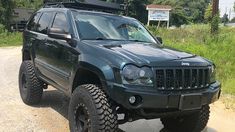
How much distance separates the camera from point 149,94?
16.3ft

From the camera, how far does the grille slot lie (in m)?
5.08

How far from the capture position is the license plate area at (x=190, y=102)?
5.14 m

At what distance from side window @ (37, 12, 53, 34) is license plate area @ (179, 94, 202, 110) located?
3236 millimetres

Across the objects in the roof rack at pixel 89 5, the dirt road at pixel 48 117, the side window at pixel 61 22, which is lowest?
the dirt road at pixel 48 117

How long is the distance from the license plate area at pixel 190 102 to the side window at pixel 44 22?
3236mm

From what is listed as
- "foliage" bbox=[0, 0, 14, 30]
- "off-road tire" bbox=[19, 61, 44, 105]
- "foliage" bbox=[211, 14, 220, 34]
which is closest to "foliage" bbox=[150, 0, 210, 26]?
"foliage" bbox=[0, 0, 14, 30]

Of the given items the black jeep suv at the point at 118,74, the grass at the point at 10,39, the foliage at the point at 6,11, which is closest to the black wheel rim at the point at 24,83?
the black jeep suv at the point at 118,74

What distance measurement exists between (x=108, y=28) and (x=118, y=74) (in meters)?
1.74

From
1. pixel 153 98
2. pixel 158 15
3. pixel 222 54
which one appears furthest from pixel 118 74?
pixel 158 15

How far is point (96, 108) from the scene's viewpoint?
515cm

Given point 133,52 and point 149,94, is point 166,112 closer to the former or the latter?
point 149,94

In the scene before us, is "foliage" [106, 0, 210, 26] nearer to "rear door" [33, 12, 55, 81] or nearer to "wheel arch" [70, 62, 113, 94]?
"rear door" [33, 12, 55, 81]

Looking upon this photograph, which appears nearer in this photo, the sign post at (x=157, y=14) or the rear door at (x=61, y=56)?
the rear door at (x=61, y=56)

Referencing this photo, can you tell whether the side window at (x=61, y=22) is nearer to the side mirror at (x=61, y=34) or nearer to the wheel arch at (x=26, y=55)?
the side mirror at (x=61, y=34)
